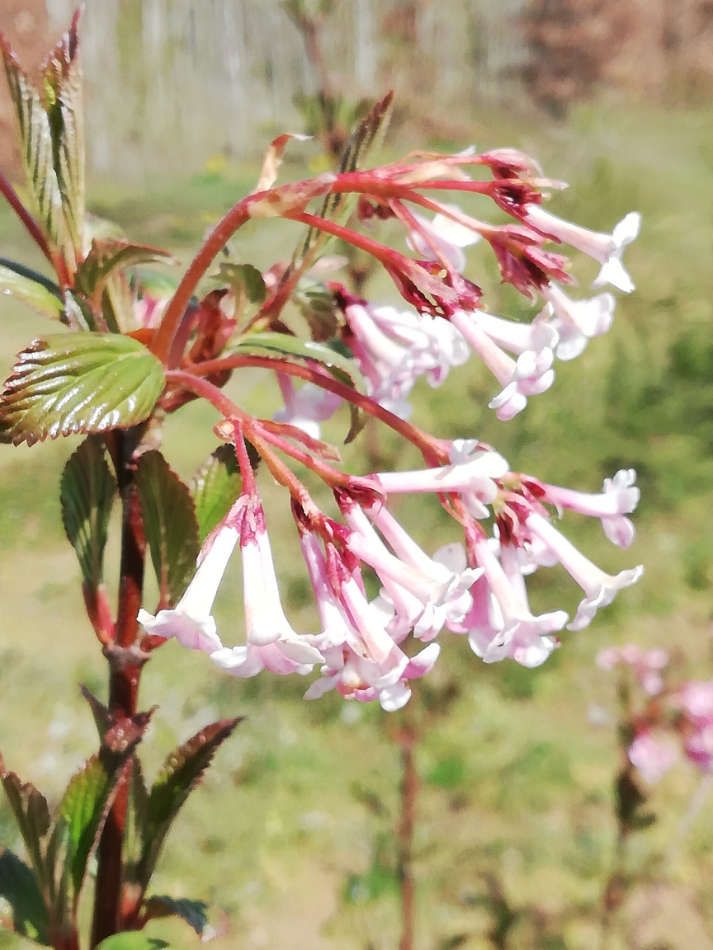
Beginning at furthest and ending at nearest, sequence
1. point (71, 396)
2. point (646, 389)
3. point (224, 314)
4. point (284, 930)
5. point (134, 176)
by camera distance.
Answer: point (134, 176)
point (646, 389)
point (284, 930)
point (224, 314)
point (71, 396)

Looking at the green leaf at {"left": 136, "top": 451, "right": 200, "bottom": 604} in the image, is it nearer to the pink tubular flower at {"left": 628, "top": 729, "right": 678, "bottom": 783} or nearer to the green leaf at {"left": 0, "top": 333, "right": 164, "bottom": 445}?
the green leaf at {"left": 0, "top": 333, "right": 164, "bottom": 445}

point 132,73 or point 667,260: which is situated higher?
point 132,73

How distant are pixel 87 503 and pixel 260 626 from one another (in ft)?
0.52

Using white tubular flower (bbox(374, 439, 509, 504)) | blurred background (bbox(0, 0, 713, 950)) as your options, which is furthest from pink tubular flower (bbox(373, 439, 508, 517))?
blurred background (bbox(0, 0, 713, 950))

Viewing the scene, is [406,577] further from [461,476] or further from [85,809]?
[85,809]

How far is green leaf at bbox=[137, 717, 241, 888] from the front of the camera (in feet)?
1.87

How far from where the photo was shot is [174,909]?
577mm

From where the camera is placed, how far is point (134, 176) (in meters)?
3.83

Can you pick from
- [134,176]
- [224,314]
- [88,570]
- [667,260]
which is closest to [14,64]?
[224,314]

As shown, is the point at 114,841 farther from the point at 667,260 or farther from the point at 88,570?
the point at 667,260

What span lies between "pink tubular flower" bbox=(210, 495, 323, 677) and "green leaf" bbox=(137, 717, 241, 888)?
0.12m

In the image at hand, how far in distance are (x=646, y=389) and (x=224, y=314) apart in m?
2.95

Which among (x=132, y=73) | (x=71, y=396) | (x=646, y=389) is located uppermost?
(x=132, y=73)

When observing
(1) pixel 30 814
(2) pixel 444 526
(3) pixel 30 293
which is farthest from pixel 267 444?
(2) pixel 444 526
